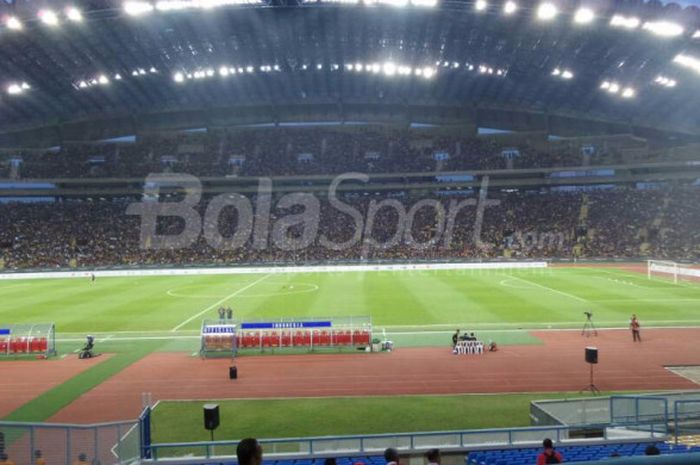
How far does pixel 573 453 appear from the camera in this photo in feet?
34.3

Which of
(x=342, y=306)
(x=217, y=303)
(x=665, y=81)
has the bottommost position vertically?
(x=217, y=303)

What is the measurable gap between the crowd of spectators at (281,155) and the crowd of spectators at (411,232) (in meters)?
5.09

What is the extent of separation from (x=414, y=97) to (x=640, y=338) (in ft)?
189

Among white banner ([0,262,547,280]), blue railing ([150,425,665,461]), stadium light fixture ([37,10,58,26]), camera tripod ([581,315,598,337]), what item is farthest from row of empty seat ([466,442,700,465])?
white banner ([0,262,547,280])

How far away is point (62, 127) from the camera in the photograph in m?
79.9

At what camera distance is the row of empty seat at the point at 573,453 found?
33.0 feet

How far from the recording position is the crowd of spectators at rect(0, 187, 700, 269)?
68125 mm

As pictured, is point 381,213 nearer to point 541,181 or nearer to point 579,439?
point 541,181

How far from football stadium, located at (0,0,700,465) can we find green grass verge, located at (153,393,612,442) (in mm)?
121

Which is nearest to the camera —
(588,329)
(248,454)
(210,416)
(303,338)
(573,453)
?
(248,454)

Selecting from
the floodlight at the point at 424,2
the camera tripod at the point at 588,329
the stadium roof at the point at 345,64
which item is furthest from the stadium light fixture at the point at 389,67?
the camera tripod at the point at 588,329

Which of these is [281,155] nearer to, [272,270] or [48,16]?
[272,270]

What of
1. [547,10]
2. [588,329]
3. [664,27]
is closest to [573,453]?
[588,329]

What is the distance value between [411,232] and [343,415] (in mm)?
59557
